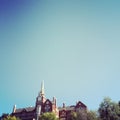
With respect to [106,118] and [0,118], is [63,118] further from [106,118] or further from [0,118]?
[0,118]

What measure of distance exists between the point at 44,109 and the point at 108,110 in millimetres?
26901

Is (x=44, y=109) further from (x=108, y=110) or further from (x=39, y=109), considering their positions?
(x=108, y=110)

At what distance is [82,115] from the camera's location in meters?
63.6

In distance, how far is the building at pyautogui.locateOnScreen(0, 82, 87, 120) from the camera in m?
76.6

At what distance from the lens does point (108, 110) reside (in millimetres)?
60125

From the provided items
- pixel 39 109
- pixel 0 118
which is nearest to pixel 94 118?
pixel 39 109

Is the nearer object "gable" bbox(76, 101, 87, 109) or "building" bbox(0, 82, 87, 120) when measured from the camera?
"gable" bbox(76, 101, 87, 109)

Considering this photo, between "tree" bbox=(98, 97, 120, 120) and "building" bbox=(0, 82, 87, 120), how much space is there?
13.8 metres

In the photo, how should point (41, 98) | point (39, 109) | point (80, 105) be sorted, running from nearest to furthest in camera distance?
point (80, 105)
point (39, 109)
point (41, 98)

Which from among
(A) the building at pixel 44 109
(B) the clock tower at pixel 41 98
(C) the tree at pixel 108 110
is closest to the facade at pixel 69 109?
(A) the building at pixel 44 109

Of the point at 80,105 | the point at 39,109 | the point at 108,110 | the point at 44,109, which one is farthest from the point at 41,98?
the point at 108,110

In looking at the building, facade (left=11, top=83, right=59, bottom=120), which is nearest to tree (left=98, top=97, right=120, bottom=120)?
the building

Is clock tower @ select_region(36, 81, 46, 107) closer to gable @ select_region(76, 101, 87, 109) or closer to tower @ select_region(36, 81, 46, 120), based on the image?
tower @ select_region(36, 81, 46, 120)

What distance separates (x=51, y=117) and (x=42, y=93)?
22.7 metres
